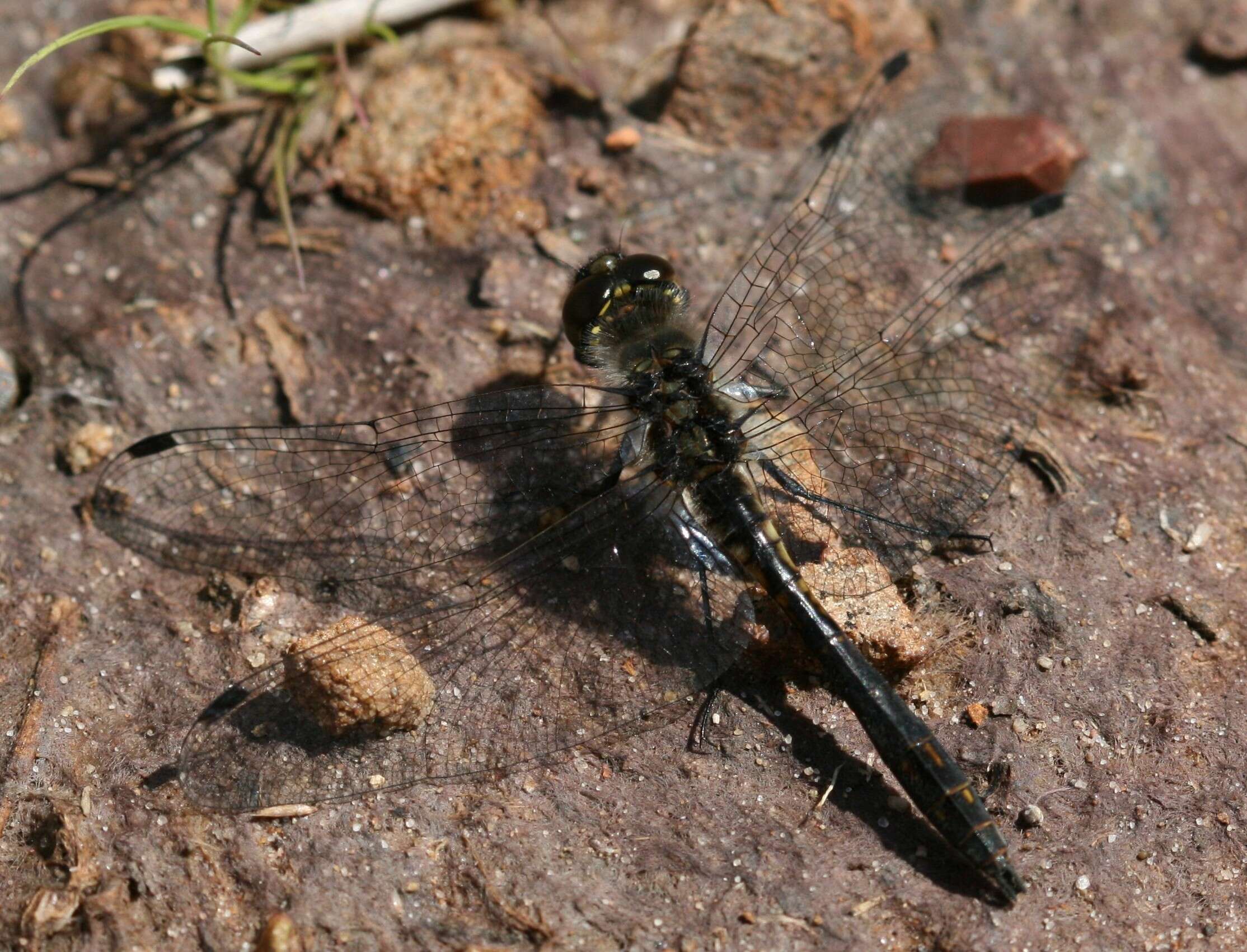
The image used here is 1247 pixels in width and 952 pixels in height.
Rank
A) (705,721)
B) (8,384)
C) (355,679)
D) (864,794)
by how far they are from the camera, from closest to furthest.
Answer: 1. (355,679)
2. (864,794)
3. (705,721)
4. (8,384)

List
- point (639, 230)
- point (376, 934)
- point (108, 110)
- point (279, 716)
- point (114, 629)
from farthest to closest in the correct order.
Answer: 1. point (108, 110)
2. point (639, 230)
3. point (114, 629)
4. point (279, 716)
5. point (376, 934)

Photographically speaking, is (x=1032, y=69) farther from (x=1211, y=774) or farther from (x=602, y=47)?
(x=1211, y=774)

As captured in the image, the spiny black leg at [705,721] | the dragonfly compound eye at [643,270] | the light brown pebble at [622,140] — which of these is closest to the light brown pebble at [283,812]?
the spiny black leg at [705,721]

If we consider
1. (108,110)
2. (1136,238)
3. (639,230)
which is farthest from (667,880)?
(108,110)

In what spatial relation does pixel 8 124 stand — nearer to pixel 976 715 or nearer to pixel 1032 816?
pixel 976 715

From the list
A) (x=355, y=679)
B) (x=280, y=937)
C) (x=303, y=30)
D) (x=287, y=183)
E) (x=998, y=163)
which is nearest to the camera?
(x=280, y=937)

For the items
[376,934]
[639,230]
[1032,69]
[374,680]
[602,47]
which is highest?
[1032,69]

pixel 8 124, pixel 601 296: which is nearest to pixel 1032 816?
pixel 601 296
